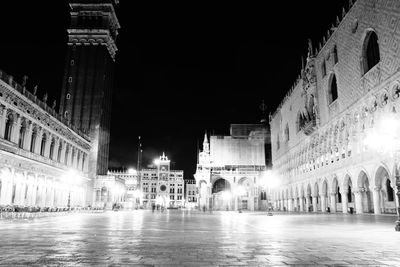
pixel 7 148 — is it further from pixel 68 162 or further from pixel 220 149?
pixel 220 149

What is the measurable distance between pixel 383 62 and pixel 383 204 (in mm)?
14797

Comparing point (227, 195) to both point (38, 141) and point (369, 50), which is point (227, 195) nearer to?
point (38, 141)

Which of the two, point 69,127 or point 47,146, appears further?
point 69,127

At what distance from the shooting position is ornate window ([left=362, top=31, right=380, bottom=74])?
31.9 metres

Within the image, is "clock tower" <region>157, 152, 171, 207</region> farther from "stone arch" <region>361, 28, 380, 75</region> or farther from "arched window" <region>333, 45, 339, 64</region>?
"stone arch" <region>361, 28, 380, 75</region>

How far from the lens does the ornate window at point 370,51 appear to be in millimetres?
31881

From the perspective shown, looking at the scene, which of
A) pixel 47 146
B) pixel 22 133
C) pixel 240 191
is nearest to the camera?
pixel 22 133

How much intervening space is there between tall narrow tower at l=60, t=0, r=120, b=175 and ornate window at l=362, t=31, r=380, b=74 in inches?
2088

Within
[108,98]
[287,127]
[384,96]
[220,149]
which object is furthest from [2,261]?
[220,149]

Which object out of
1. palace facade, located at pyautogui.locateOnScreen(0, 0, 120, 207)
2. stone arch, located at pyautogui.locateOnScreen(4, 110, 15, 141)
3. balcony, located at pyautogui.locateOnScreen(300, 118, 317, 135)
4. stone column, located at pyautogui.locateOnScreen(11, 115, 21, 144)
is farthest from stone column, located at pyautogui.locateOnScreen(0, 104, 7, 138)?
balcony, located at pyautogui.locateOnScreen(300, 118, 317, 135)

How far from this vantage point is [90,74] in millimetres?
71562

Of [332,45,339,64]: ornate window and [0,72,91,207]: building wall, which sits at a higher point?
[332,45,339,64]: ornate window

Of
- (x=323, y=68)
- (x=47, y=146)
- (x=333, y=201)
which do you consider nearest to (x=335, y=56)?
(x=323, y=68)

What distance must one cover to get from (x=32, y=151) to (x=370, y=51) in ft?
133
